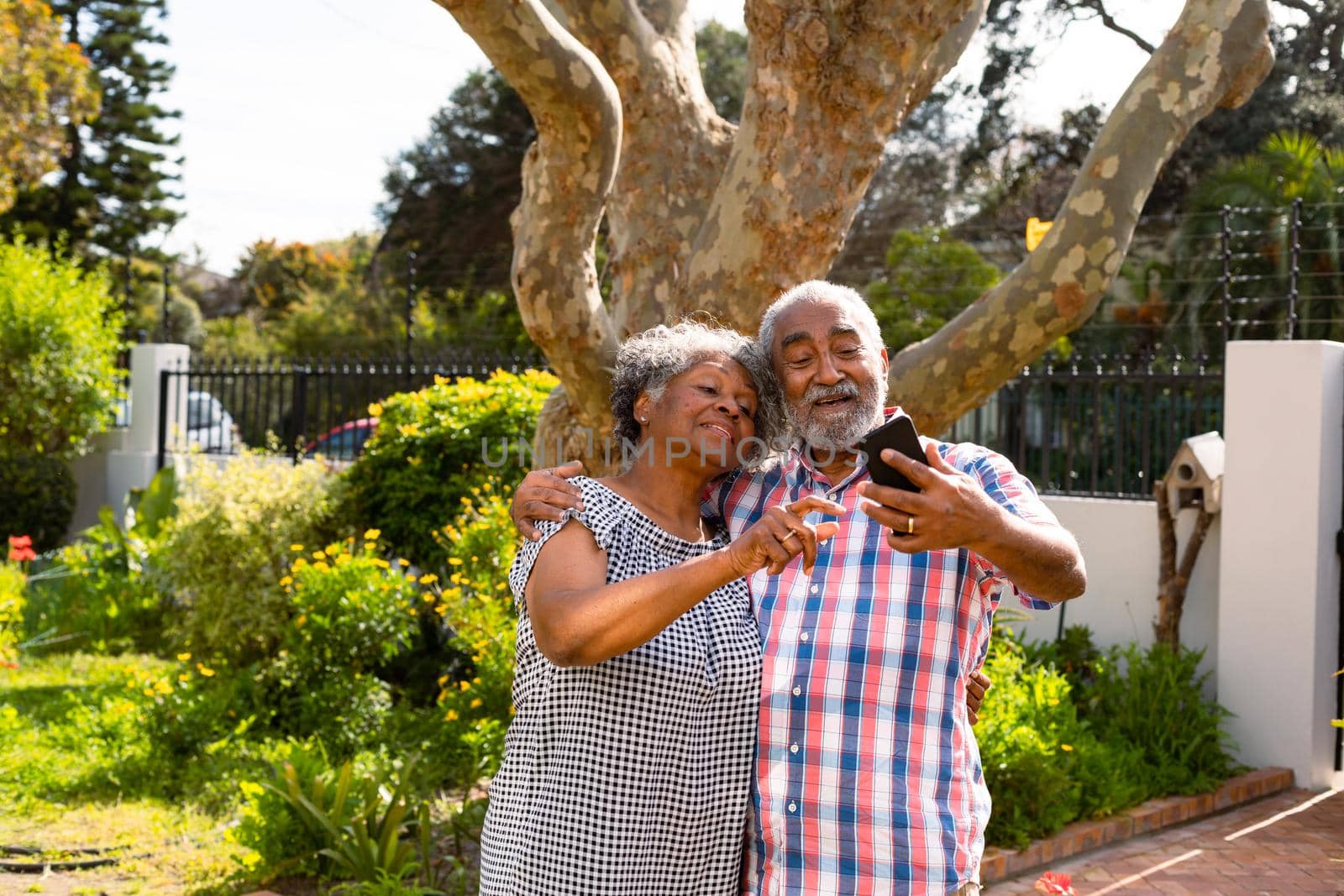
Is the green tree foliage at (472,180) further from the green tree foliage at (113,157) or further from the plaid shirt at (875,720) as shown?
the plaid shirt at (875,720)

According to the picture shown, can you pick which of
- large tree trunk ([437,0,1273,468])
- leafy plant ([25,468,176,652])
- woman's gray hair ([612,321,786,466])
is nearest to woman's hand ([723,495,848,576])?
woman's gray hair ([612,321,786,466])

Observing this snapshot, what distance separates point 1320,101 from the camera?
61.7 feet

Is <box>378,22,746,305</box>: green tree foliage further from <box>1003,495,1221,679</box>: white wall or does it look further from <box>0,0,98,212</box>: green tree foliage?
<box>1003,495,1221,679</box>: white wall

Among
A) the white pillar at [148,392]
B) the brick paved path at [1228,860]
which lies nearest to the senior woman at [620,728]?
the brick paved path at [1228,860]

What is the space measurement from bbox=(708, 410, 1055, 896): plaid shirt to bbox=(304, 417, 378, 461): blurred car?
6.28m

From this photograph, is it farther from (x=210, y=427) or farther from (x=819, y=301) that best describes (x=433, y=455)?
(x=819, y=301)

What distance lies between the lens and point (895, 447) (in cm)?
187

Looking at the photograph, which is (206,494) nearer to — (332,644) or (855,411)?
(332,644)

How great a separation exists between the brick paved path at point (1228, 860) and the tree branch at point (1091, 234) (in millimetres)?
2059

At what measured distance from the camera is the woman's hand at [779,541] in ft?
6.00

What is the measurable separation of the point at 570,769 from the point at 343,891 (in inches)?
102

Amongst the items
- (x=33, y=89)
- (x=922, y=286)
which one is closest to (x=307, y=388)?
(x=33, y=89)

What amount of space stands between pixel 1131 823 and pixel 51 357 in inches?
407

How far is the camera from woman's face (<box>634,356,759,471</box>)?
2252 mm
